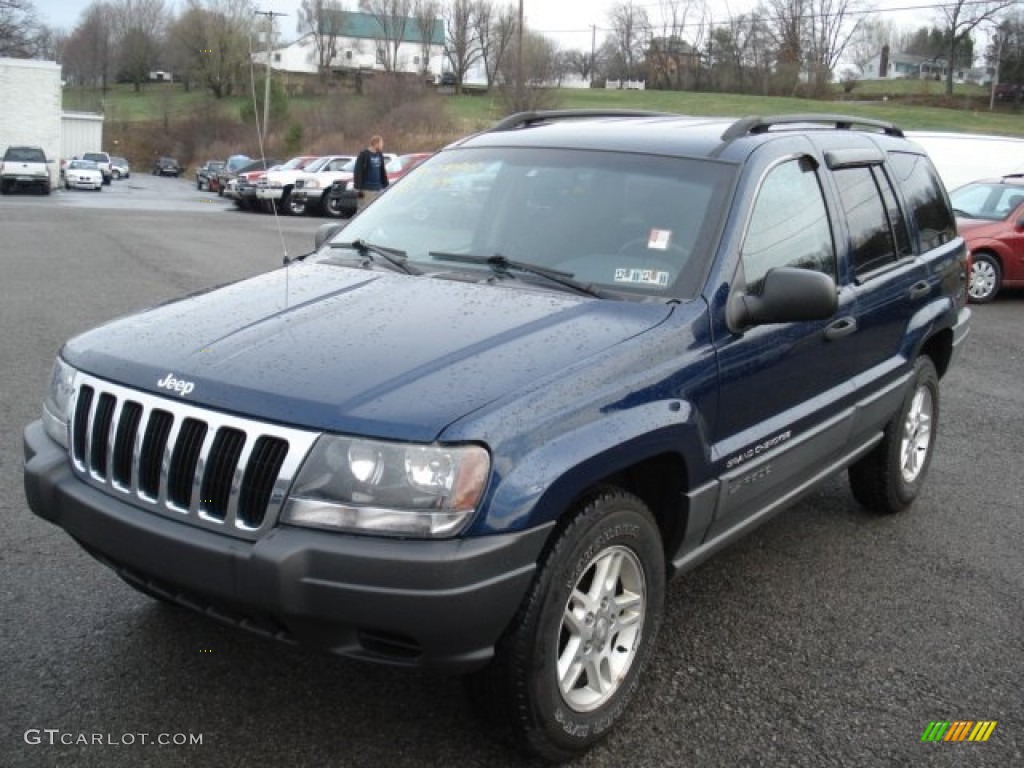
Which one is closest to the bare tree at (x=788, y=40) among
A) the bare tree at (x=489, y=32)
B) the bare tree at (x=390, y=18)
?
Answer: the bare tree at (x=489, y=32)

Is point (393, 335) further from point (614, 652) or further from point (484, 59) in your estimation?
point (484, 59)

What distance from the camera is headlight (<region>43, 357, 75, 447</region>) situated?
3094mm

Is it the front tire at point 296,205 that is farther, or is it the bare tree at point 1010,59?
the bare tree at point 1010,59

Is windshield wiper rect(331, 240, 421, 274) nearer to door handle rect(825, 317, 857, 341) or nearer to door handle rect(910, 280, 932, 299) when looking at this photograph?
door handle rect(825, 317, 857, 341)

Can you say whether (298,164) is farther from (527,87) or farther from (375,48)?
(375,48)

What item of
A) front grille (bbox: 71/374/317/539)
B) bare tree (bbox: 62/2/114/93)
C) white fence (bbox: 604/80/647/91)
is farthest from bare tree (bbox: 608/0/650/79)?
front grille (bbox: 71/374/317/539)

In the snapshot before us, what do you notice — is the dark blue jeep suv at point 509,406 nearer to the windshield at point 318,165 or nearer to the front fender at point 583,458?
the front fender at point 583,458

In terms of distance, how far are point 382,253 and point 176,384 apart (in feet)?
4.50

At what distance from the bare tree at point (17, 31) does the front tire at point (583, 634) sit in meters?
69.4

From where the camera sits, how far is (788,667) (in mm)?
3525

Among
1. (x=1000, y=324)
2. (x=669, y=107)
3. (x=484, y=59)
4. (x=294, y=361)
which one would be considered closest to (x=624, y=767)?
(x=294, y=361)

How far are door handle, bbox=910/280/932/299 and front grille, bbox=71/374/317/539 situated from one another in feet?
11.0

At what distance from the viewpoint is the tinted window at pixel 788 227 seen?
3646 millimetres

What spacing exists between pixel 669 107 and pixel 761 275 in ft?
199
